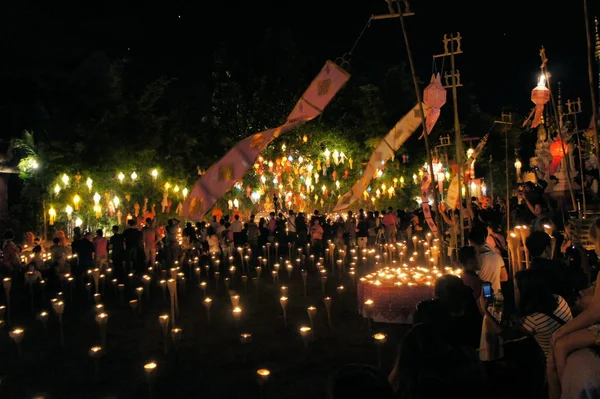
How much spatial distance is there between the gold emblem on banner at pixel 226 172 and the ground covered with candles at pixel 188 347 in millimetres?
2008

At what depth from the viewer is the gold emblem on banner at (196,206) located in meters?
6.61

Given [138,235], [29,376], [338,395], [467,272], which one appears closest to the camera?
[338,395]

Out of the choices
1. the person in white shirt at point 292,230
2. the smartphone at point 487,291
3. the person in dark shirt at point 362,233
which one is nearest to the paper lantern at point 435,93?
the smartphone at point 487,291

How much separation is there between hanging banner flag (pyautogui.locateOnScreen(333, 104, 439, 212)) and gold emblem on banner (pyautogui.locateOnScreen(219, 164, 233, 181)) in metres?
2.65

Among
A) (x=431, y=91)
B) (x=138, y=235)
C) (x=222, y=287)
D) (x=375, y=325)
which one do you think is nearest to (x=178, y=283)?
(x=222, y=287)

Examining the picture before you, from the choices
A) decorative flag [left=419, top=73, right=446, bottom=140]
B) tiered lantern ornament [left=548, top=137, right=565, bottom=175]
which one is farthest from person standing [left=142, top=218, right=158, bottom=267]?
tiered lantern ornament [left=548, top=137, right=565, bottom=175]

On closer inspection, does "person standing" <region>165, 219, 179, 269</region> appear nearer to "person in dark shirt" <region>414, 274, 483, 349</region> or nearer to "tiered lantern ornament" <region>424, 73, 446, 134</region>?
"tiered lantern ornament" <region>424, 73, 446, 134</region>

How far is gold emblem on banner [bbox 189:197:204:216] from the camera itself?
6605 mm

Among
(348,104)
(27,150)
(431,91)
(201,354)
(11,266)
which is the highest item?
(348,104)

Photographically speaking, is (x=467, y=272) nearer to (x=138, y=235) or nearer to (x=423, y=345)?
(x=423, y=345)

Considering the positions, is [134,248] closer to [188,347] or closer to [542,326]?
[188,347]

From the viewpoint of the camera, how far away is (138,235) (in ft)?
43.3

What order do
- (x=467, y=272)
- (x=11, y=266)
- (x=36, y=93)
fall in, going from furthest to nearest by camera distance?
(x=36, y=93) → (x=11, y=266) → (x=467, y=272)

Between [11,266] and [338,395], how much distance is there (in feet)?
41.2
